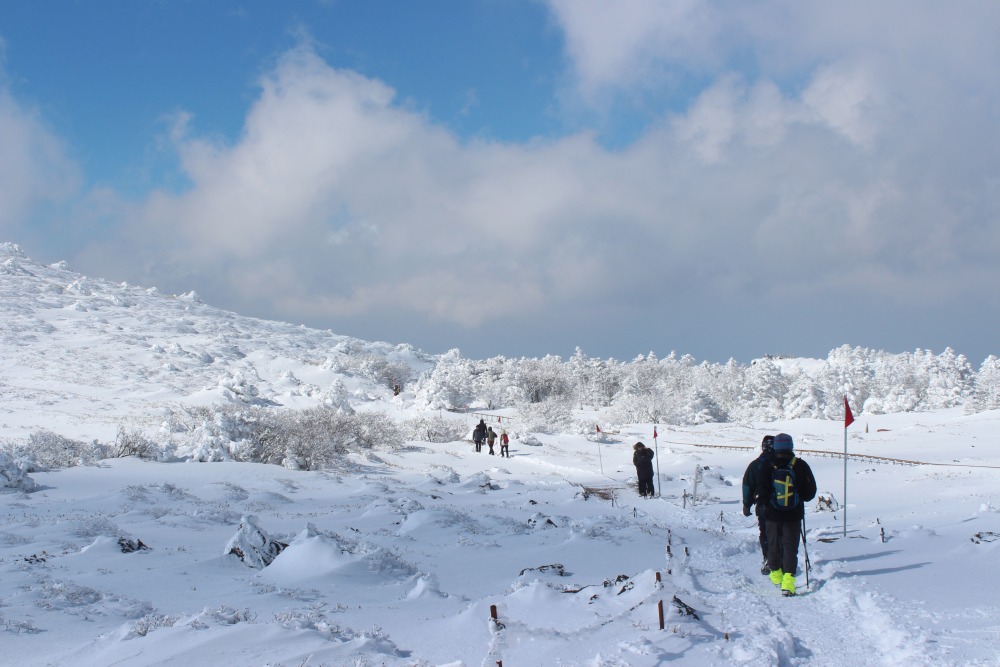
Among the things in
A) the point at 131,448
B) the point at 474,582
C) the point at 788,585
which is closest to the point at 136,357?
the point at 131,448

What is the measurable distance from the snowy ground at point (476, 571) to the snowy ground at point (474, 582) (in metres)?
0.03

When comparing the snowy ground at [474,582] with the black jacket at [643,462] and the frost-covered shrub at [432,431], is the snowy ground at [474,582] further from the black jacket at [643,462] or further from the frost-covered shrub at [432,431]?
→ the frost-covered shrub at [432,431]

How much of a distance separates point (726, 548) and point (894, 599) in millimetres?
3382

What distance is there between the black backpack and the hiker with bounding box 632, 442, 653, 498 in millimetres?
9799

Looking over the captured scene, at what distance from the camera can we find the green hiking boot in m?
6.86

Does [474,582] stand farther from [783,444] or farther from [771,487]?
[783,444]

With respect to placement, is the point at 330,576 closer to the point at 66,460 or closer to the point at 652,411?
the point at 66,460

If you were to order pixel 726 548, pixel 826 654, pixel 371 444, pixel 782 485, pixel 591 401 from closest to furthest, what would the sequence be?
pixel 826 654, pixel 782 485, pixel 726 548, pixel 371 444, pixel 591 401

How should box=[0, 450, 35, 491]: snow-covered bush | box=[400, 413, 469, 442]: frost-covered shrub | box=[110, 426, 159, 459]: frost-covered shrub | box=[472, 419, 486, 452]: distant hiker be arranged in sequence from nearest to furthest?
box=[0, 450, 35, 491]: snow-covered bush < box=[110, 426, 159, 459]: frost-covered shrub < box=[472, 419, 486, 452]: distant hiker < box=[400, 413, 469, 442]: frost-covered shrub

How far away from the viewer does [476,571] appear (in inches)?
351

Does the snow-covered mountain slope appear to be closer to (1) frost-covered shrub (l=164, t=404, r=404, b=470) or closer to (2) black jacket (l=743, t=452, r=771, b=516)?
(1) frost-covered shrub (l=164, t=404, r=404, b=470)

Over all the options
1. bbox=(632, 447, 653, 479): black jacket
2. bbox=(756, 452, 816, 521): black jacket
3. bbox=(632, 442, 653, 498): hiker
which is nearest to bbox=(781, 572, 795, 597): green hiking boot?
bbox=(756, 452, 816, 521): black jacket

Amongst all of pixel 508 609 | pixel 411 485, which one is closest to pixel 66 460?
pixel 411 485

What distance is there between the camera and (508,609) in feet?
20.8
